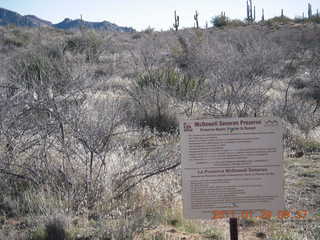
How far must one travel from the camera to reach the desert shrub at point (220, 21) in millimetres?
48959

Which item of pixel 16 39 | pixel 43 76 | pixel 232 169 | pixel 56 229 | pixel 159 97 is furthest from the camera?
pixel 16 39

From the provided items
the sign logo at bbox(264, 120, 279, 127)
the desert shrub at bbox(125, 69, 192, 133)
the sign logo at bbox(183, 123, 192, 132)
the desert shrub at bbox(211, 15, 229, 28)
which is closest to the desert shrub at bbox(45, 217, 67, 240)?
the sign logo at bbox(183, 123, 192, 132)

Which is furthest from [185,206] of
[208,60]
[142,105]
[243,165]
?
[208,60]

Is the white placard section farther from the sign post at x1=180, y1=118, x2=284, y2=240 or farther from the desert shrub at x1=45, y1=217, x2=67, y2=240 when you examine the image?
the desert shrub at x1=45, y1=217, x2=67, y2=240

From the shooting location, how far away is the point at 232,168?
336 centimetres

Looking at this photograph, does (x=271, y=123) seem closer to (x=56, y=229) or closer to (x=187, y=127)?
(x=187, y=127)

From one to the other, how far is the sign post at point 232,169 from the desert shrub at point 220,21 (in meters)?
47.4

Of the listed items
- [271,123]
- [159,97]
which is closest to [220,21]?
[159,97]

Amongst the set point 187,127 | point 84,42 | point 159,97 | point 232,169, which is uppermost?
point 84,42

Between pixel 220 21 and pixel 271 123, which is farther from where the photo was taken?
pixel 220 21

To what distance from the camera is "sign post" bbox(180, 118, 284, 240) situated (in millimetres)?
3338

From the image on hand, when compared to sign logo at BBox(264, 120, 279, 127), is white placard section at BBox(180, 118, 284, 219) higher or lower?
lower

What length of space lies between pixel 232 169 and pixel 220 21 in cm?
4844

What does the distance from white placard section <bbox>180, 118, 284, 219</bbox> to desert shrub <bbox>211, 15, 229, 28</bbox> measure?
156 ft
